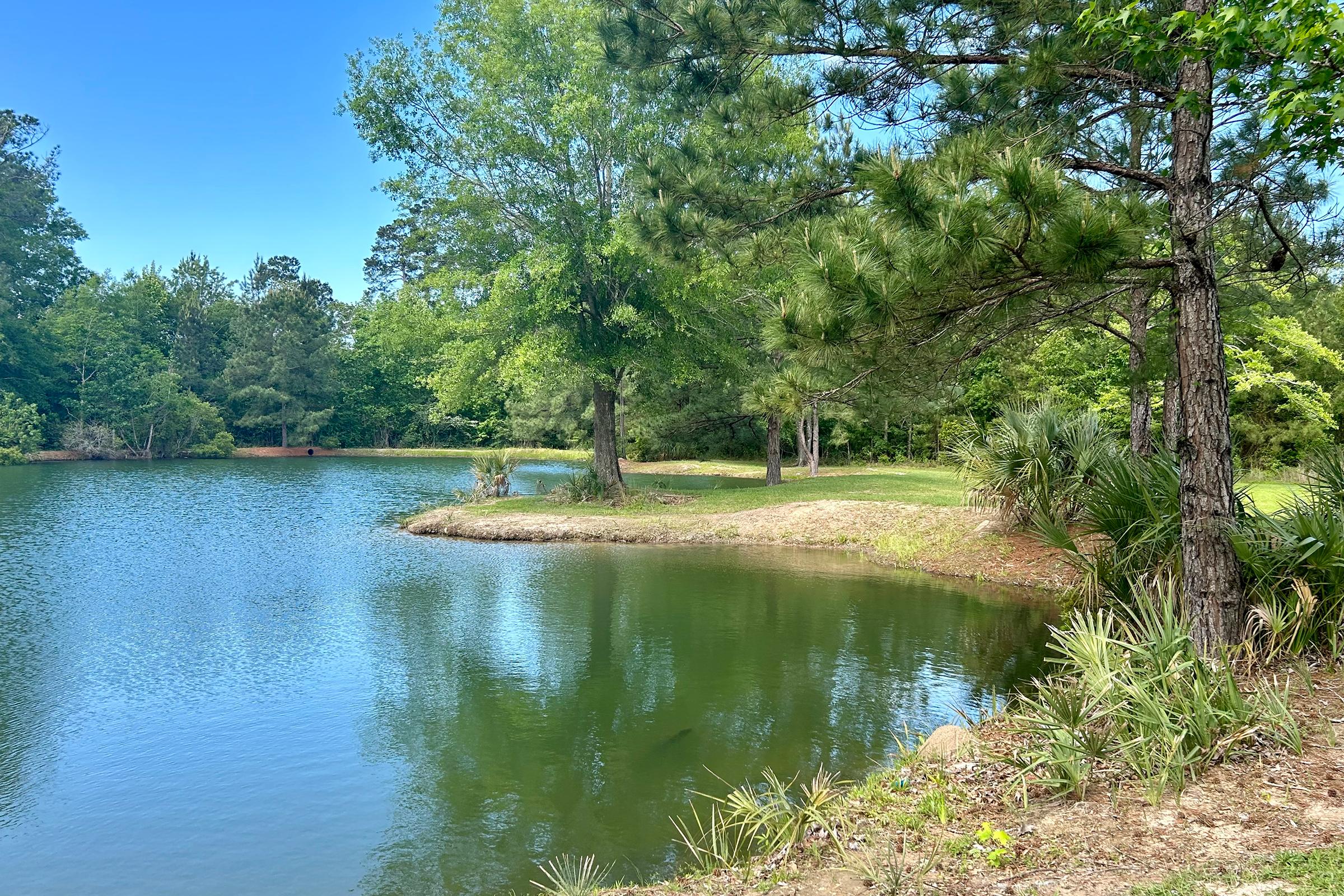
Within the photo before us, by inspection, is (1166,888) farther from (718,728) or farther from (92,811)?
(92,811)

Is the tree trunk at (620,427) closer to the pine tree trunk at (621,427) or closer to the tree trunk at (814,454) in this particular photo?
the pine tree trunk at (621,427)

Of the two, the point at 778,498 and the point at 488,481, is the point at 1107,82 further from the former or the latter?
the point at 488,481

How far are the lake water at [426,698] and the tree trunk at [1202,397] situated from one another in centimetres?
234

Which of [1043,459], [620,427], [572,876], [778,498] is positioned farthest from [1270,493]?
[620,427]

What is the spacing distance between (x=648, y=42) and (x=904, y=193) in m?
3.83

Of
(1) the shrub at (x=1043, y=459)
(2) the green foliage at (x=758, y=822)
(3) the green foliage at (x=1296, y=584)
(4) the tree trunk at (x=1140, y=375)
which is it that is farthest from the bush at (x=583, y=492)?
(3) the green foliage at (x=1296, y=584)

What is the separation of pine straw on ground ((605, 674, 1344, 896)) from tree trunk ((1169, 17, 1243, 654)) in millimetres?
1114

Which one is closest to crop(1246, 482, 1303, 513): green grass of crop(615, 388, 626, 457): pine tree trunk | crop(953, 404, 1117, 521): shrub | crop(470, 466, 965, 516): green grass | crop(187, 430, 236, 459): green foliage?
crop(953, 404, 1117, 521): shrub

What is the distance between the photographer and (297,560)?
1523 centimetres

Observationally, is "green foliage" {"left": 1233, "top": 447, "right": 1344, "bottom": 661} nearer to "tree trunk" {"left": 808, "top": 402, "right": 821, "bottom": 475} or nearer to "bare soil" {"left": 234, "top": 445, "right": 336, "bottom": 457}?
"tree trunk" {"left": 808, "top": 402, "right": 821, "bottom": 475}

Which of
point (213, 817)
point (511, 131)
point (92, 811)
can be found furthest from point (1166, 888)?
point (511, 131)

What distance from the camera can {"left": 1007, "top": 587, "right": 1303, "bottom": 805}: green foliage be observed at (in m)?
4.46

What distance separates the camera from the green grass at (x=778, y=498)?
1875 cm

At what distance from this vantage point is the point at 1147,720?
460 cm
